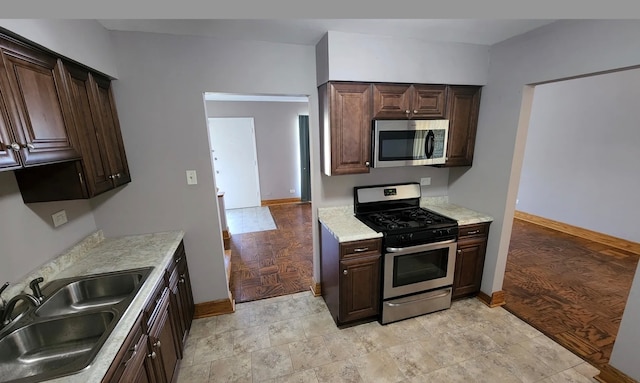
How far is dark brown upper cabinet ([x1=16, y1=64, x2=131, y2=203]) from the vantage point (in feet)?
4.69

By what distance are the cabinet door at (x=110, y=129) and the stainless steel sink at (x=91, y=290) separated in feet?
2.20

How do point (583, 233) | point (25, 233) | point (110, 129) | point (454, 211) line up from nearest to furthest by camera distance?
point (25, 233) < point (110, 129) < point (454, 211) < point (583, 233)

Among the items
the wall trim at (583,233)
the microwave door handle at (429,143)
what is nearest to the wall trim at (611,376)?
the microwave door handle at (429,143)

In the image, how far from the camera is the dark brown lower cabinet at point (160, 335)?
1.08 metres

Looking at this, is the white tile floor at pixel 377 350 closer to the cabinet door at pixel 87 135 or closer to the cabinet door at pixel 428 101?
the cabinet door at pixel 87 135

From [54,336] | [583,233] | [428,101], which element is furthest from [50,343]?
[583,233]

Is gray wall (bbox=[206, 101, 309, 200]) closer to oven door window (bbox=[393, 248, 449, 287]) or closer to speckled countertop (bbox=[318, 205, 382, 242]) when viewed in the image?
speckled countertop (bbox=[318, 205, 382, 242])

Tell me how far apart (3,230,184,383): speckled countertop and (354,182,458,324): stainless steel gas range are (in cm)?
167

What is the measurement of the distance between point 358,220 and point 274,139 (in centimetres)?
408

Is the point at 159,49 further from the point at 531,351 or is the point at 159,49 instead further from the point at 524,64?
the point at 531,351

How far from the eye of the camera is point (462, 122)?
2.39 m

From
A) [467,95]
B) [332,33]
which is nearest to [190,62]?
[332,33]

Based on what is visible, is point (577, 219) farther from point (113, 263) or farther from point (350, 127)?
point (113, 263)

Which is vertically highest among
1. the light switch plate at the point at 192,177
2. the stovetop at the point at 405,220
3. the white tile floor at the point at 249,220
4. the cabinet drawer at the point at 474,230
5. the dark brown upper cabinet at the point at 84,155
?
the dark brown upper cabinet at the point at 84,155
